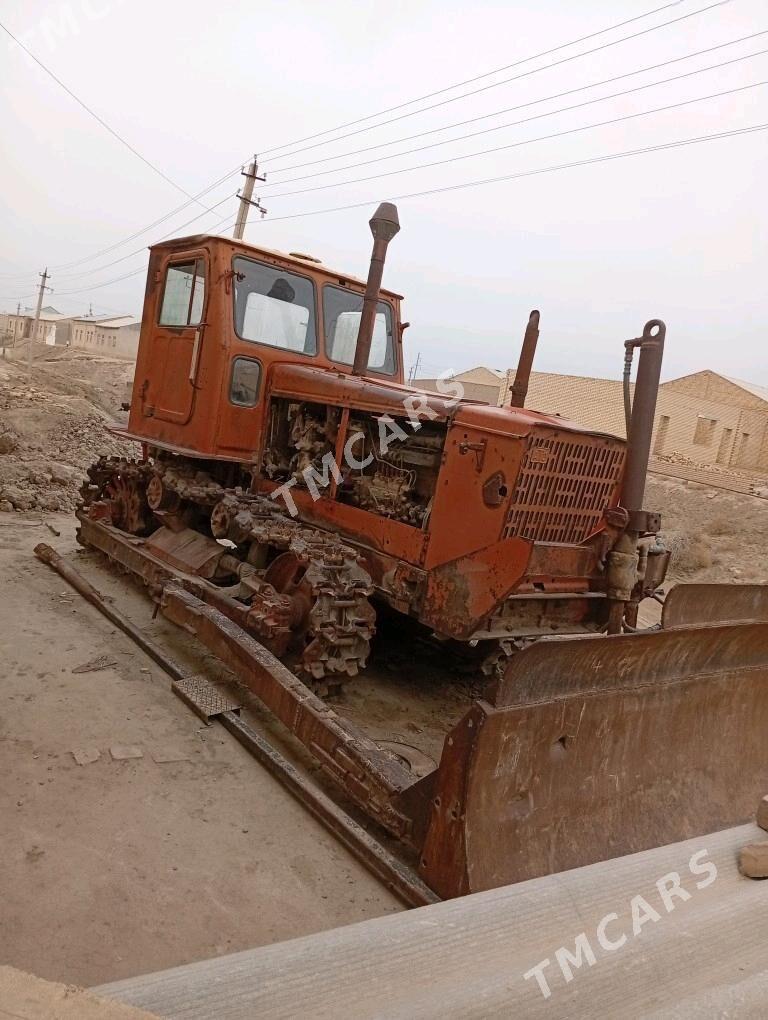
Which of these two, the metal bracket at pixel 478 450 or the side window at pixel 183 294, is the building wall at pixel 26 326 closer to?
the side window at pixel 183 294

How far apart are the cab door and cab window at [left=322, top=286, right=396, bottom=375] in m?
1.02

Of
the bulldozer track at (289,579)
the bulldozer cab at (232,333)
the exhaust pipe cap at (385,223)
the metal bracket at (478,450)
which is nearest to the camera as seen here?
the metal bracket at (478,450)

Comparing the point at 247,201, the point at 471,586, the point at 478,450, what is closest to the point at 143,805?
the point at 471,586

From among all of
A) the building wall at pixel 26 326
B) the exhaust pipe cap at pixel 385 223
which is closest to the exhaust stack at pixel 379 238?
the exhaust pipe cap at pixel 385 223

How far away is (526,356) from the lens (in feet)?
16.7

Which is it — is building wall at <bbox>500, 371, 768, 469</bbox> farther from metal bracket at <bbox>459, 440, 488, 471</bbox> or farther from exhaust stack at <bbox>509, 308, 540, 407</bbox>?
metal bracket at <bbox>459, 440, 488, 471</bbox>

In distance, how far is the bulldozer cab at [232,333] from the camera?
5.43m

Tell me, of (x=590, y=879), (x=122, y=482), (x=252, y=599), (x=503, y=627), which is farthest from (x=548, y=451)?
(x=122, y=482)

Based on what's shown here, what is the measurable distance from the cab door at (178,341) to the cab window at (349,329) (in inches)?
40.1

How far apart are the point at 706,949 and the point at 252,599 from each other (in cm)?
345

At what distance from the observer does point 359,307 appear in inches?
241

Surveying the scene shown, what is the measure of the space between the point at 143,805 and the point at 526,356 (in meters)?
3.72

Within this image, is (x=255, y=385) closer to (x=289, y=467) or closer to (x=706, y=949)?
(x=289, y=467)

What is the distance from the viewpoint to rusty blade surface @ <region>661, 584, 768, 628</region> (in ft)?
9.37
